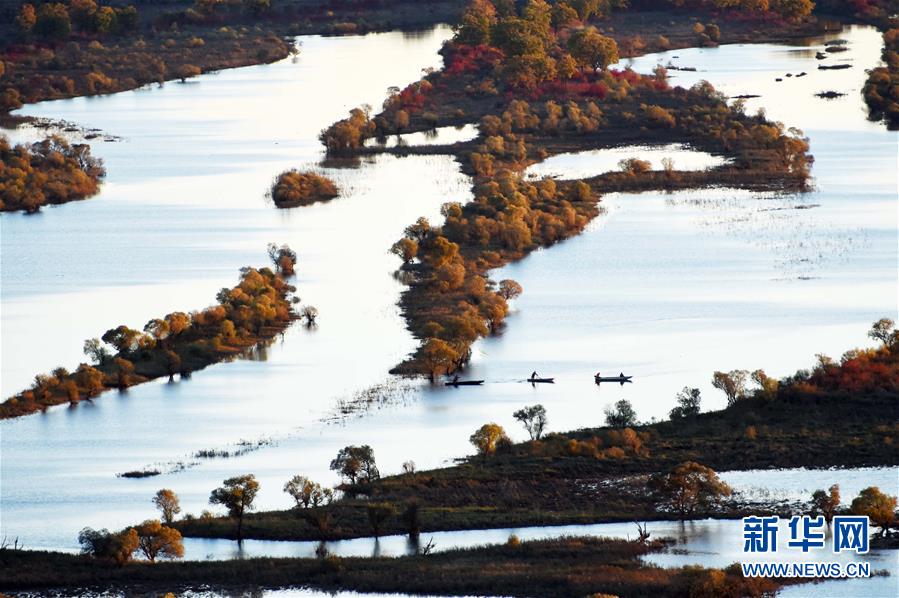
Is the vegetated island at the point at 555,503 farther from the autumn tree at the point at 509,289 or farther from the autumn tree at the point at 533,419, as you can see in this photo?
the autumn tree at the point at 509,289

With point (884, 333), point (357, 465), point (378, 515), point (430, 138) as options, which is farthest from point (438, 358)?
point (430, 138)

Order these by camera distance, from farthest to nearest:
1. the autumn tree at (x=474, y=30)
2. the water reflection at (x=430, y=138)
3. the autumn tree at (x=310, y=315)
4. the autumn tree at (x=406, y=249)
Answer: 1. the autumn tree at (x=474, y=30)
2. the water reflection at (x=430, y=138)
3. the autumn tree at (x=406, y=249)
4. the autumn tree at (x=310, y=315)

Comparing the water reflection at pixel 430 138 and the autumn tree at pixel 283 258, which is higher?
the water reflection at pixel 430 138

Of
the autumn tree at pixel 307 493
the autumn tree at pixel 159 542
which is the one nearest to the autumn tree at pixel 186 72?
the autumn tree at pixel 307 493

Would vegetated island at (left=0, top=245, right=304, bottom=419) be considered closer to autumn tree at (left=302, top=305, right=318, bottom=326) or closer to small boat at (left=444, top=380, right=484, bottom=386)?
autumn tree at (left=302, top=305, right=318, bottom=326)

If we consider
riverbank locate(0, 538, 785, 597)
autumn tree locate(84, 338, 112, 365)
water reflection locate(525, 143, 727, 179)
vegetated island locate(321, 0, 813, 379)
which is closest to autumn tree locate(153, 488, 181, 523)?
riverbank locate(0, 538, 785, 597)

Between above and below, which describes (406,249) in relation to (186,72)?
below

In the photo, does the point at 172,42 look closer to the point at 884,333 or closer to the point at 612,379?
the point at 612,379
